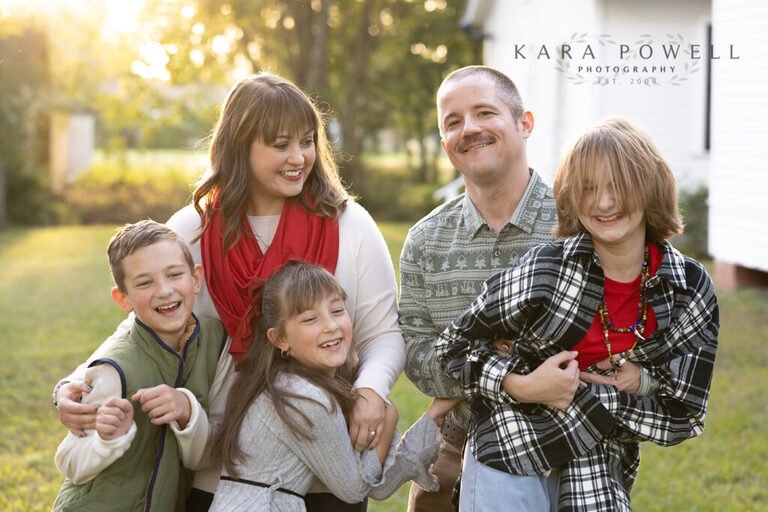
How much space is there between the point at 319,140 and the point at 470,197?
1.86 feet

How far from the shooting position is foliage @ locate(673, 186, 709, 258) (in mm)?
12117

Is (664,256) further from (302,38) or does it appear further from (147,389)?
(302,38)

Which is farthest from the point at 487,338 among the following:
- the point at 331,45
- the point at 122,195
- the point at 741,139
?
the point at 331,45

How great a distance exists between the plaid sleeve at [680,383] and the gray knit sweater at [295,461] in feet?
2.58

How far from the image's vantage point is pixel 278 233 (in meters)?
3.17

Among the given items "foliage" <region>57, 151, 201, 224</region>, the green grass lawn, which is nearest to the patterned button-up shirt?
the green grass lawn

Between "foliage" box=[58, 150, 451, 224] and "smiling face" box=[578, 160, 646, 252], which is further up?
"smiling face" box=[578, 160, 646, 252]

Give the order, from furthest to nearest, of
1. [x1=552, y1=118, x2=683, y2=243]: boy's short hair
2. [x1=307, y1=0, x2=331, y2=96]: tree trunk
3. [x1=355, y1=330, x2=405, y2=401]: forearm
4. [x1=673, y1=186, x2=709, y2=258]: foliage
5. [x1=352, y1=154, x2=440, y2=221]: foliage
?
[x1=352, y1=154, x2=440, y2=221]: foliage < [x1=307, y1=0, x2=331, y2=96]: tree trunk < [x1=673, y1=186, x2=709, y2=258]: foliage < [x1=355, y1=330, x2=405, y2=401]: forearm < [x1=552, y1=118, x2=683, y2=243]: boy's short hair

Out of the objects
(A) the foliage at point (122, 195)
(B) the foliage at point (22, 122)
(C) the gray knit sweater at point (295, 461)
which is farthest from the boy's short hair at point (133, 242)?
(A) the foliage at point (122, 195)

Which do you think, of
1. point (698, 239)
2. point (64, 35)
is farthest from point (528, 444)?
point (64, 35)

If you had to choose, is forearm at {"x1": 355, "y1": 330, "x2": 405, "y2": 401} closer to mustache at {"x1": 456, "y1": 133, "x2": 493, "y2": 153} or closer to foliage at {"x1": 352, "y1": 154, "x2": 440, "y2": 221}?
mustache at {"x1": 456, "y1": 133, "x2": 493, "y2": 153}

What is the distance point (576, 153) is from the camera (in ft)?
8.77

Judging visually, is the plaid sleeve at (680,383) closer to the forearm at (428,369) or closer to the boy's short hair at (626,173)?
the boy's short hair at (626,173)

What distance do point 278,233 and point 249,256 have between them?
0.13 metres
